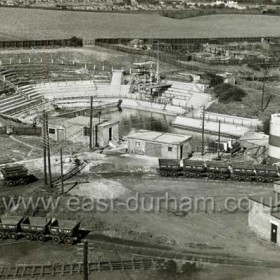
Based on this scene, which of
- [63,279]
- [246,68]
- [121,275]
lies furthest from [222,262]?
[246,68]

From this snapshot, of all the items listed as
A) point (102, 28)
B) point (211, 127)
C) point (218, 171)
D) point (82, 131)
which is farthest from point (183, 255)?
point (102, 28)

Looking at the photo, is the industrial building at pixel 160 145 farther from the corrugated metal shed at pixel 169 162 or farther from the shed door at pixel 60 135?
the shed door at pixel 60 135

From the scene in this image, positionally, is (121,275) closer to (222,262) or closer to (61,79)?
(222,262)

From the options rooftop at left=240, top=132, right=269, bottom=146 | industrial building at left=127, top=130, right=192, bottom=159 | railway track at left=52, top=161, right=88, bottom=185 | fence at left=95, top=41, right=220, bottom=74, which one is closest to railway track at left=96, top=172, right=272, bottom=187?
railway track at left=52, top=161, right=88, bottom=185

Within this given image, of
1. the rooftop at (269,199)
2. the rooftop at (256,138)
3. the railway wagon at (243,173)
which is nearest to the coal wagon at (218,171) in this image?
the railway wagon at (243,173)

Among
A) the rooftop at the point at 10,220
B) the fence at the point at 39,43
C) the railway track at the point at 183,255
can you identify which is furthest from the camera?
the fence at the point at 39,43

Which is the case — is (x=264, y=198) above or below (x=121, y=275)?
above
